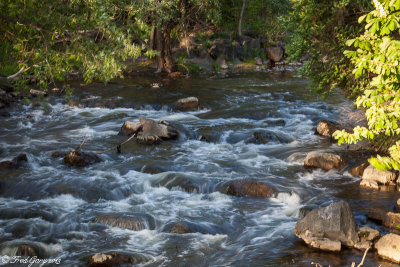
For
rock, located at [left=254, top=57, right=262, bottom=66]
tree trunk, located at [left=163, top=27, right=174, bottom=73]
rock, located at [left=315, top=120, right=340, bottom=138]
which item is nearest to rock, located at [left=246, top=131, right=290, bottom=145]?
rock, located at [left=315, top=120, right=340, bottom=138]

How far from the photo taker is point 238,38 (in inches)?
1784

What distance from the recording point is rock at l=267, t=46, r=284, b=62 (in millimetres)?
44156

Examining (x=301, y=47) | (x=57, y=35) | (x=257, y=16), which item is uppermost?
(x=257, y=16)

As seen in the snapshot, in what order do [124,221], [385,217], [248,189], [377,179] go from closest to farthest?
[385,217]
[124,221]
[248,189]
[377,179]

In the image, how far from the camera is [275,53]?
4431 centimetres

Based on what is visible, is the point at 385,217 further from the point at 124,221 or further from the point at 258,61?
the point at 258,61

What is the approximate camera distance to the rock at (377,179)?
13.1 metres

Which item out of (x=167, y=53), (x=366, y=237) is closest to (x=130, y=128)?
(x=366, y=237)

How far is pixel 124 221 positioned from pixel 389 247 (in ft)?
19.8

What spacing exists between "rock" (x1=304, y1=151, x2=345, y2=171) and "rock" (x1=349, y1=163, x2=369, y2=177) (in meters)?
0.50

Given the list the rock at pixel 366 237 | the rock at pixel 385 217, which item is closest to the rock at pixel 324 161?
the rock at pixel 385 217

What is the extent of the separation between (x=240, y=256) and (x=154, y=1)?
71.6 ft

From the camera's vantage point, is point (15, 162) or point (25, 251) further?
point (15, 162)

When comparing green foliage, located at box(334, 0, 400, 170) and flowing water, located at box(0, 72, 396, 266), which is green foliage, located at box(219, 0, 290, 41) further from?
green foliage, located at box(334, 0, 400, 170)
